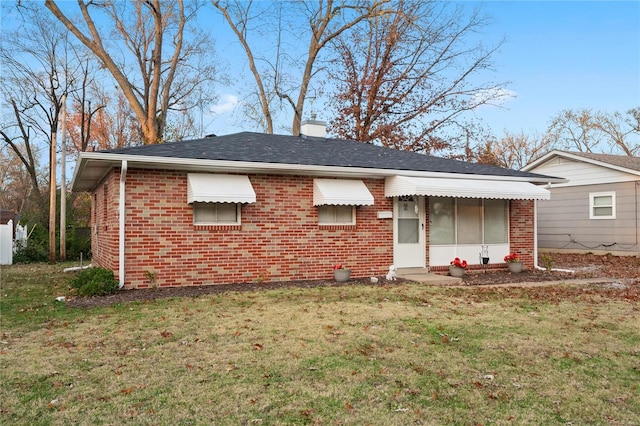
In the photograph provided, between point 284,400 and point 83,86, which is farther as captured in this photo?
point 83,86

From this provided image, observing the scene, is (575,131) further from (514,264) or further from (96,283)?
(96,283)

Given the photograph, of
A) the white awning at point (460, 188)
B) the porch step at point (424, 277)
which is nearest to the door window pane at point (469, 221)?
the white awning at point (460, 188)

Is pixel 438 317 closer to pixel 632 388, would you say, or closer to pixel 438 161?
pixel 632 388

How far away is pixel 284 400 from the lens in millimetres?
4074

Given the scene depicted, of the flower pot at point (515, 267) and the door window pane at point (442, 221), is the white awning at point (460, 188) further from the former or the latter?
the flower pot at point (515, 267)

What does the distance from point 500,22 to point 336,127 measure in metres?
10.1

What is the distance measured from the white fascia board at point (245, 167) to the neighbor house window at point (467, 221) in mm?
792

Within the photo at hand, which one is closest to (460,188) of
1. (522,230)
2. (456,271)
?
(456,271)

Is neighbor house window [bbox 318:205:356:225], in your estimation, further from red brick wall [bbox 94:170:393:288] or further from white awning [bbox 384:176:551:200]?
white awning [bbox 384:176:551:200]

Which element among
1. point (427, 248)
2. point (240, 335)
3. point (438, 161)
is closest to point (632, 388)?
point (240, 335)

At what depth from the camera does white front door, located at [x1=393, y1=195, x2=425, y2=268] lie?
1262 cm

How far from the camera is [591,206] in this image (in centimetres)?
1978

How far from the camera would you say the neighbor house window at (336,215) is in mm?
11883

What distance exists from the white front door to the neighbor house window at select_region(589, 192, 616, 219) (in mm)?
10769
